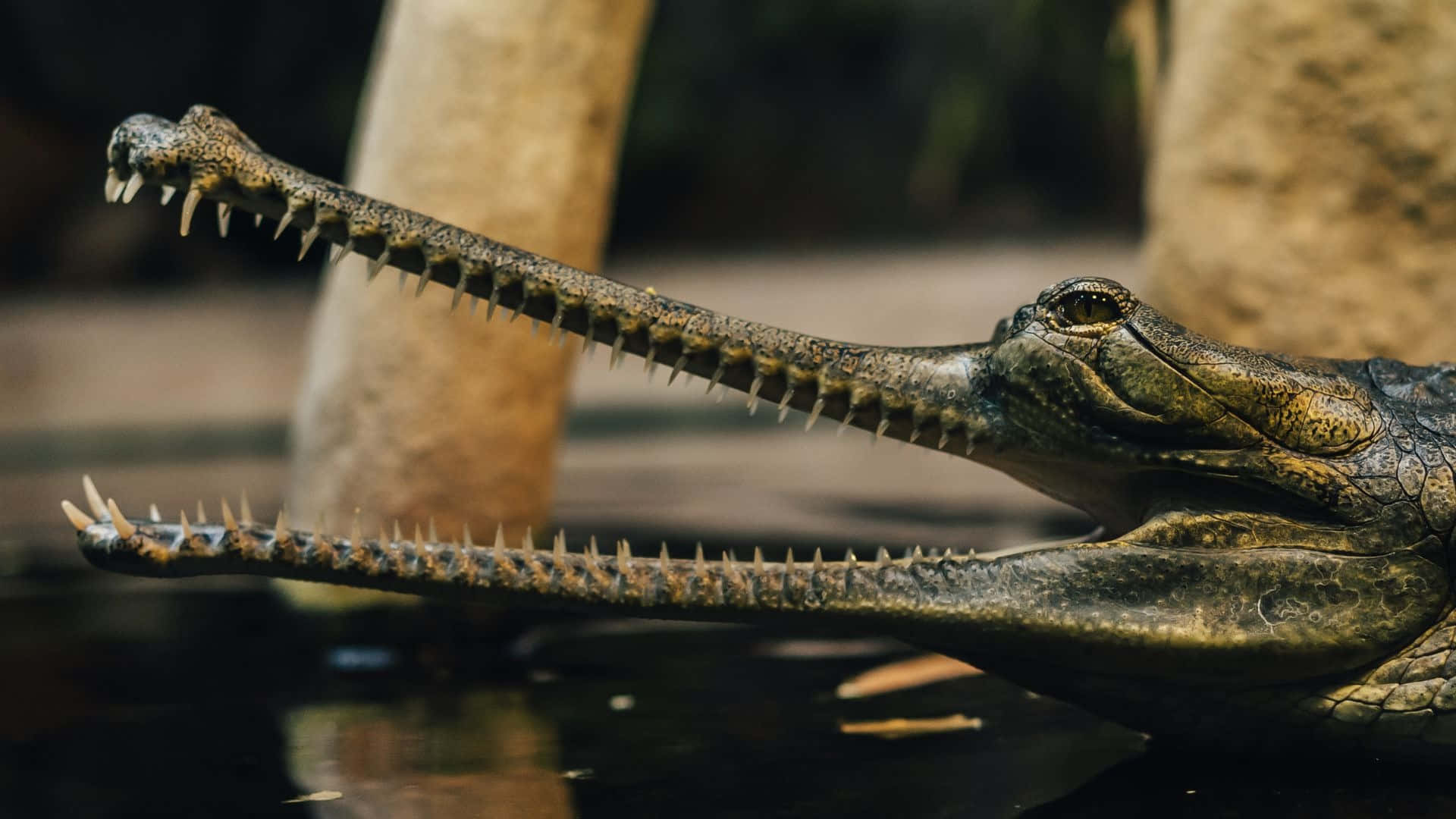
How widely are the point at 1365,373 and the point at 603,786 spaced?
170cm

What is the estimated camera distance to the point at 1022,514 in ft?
22.3

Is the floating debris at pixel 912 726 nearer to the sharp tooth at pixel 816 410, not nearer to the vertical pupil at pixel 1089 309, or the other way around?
the sharp tooth at pixel 816 410

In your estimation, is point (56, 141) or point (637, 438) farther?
point (56, 141)

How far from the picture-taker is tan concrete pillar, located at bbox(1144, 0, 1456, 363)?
14.1ft

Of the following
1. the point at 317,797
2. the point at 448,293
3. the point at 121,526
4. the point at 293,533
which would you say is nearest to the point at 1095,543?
the point at 293,533

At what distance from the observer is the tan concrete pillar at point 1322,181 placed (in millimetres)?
4297

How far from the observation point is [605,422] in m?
12.3

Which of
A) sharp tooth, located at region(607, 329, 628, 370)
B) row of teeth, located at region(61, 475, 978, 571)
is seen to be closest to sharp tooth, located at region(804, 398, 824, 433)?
row of teeth, located at region(61, 475, 978, 571)

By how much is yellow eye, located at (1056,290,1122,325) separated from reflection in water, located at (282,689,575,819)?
4.25 ft

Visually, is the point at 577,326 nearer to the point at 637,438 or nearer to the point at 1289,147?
the point at 1289,147

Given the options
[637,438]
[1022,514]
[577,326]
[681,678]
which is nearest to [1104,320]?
[577,326]

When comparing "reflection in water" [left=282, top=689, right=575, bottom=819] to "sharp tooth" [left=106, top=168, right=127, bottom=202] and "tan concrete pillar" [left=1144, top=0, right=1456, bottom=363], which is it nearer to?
"sharp tooth" [left=106, top=168, right=127, bottom=202]

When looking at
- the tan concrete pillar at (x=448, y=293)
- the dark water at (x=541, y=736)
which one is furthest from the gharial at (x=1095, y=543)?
the tan concrete pillar at (x=448, y=293)

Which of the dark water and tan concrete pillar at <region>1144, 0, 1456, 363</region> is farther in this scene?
tan concrete pillar at <region>1144, 0, 1456, 363</region>
